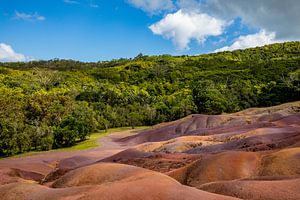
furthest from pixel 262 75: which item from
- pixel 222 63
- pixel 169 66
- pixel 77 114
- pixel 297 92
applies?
pixel 77 114

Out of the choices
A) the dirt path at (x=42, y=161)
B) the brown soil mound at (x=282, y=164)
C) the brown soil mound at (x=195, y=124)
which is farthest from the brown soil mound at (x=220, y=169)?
the brown soil mound at (x=195, y=124)

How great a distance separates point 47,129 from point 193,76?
8801cm

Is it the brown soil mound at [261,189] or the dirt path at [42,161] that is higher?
the brown soil mound at [261,189]

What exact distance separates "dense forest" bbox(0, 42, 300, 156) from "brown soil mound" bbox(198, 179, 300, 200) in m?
63.1

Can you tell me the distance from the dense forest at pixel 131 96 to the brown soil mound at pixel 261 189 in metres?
63.1

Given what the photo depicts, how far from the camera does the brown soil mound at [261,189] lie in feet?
50.6

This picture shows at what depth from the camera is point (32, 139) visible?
3123 inches

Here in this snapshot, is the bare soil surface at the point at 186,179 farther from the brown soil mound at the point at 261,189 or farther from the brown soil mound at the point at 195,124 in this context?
the brown soil mound at the point at 195,124

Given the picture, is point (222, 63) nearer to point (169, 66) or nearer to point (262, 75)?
point (169, 66)

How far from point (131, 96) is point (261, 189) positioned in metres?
115

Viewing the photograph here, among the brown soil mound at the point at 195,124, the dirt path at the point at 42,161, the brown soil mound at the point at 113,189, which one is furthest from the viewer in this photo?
the brown soil mound at the point at 195,124

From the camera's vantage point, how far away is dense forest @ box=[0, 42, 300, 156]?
3211 inches

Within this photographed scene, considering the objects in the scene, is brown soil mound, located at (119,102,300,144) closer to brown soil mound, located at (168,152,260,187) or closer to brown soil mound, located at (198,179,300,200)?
brown soil mound, located at (168,152,260,187)

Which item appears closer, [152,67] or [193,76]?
[193,76]
